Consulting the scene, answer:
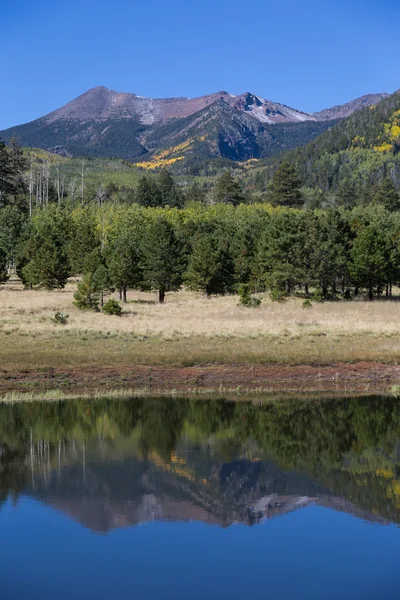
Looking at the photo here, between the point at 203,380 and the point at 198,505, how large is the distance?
18495 mm

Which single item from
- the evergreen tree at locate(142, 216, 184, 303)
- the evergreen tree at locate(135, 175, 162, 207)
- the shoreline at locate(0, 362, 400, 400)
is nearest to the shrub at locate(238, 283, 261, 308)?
the evergreen tree at locate(142, 216, 184, 303)

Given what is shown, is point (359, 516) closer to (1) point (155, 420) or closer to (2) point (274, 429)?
(2) point (274, 429)

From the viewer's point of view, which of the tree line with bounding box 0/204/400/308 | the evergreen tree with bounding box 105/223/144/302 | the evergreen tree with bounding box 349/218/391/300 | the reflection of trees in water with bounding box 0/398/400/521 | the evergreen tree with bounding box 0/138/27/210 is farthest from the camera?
the evergreen tree with bounding box 0/138/27/210

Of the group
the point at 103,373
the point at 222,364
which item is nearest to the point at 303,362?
the point at 222,364

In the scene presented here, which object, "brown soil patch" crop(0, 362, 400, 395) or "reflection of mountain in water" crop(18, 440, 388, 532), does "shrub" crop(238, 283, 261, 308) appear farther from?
"reflection of mountain in water" crop(18, 440, 388, 532)

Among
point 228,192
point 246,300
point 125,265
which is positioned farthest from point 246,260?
point 228,192

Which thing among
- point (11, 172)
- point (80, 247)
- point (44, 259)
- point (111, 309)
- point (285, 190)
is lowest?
point (111, 309)

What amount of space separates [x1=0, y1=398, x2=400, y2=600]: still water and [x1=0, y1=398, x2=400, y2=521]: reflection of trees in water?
73mm

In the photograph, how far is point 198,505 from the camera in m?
18.8

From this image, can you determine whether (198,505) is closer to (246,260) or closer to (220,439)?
(220,439)

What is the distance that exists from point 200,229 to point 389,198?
60493 millimetres

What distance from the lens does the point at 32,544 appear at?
1619cm

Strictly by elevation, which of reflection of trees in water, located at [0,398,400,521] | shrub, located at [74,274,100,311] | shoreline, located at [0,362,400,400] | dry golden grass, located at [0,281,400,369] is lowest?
reflection of trees in water, located at [0,398,400,521]

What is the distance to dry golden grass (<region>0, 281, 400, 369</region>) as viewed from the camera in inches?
1612
